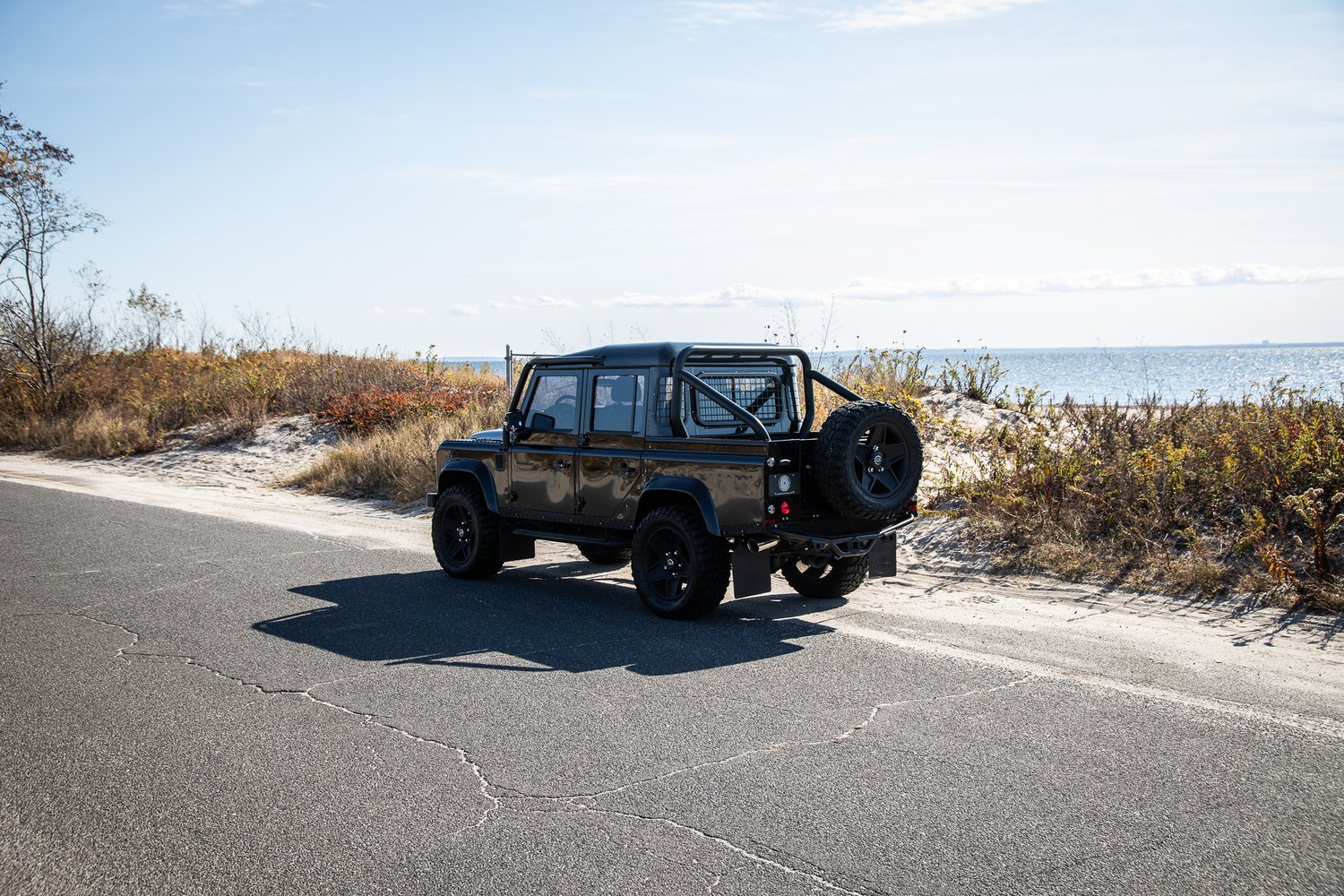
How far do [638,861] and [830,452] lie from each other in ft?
13.7

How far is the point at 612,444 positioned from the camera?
8.89 meters

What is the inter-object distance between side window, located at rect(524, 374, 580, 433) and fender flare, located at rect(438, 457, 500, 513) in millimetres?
678

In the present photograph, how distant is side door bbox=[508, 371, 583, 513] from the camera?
9.28m

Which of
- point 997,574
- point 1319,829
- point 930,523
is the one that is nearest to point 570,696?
point 1319,829

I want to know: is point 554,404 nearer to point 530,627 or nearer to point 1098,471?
point 530,627

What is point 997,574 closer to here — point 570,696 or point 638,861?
point 570,696

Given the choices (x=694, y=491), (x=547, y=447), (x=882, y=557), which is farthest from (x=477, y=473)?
(x=882, y=557)

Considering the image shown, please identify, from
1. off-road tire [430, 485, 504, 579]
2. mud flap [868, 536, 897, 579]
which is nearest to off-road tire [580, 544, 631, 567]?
off-road tire [430, 485, 504, 579]

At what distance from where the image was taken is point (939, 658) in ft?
22.6

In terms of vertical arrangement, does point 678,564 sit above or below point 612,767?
above

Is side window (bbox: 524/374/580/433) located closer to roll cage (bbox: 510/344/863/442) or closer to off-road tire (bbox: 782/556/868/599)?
roll cage (bbox: 510/344/863/442)

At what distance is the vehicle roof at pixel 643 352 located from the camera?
28.1ft

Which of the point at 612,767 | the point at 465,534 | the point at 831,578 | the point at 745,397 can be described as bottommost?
the point at 612,767

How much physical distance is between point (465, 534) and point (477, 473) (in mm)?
574
